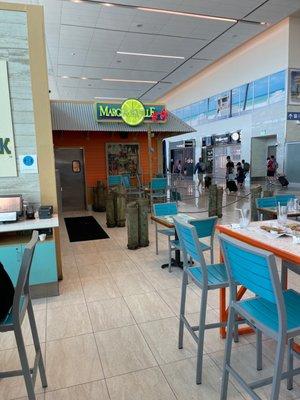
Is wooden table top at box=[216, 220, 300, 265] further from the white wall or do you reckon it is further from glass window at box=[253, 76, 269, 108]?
glass window at box=[253, 76, 269, 108]

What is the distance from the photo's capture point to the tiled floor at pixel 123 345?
2.08 meters

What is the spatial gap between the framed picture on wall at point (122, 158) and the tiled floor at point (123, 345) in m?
6.49

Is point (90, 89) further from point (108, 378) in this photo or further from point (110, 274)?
point (108, 378)

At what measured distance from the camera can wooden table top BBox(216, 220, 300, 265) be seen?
6.20 feet

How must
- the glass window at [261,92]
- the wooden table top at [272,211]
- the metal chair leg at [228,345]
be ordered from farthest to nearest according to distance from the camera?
1. the glass window at [261,92]
2. the wooden table top at [272,211]
3. the metal chair leg at [228,345]

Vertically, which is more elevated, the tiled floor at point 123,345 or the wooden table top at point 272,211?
the wooden table top at point 272,211

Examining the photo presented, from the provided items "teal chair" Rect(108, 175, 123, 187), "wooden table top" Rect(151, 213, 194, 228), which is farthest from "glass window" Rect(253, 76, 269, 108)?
"wooden table top" Rect(151, 213, 194, 228)

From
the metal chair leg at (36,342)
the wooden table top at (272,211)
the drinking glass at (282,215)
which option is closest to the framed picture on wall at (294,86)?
the wooden table top at (272,211)

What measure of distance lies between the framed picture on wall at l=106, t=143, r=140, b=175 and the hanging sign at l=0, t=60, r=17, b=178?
21.6 feet

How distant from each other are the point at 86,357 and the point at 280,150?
40.5ft

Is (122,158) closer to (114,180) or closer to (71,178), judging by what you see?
(114,180)

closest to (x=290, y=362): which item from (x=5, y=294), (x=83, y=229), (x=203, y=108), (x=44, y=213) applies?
(x=5, y=294)

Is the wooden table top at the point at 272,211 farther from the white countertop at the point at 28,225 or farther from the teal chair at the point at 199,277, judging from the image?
the white countertop at the point at 28,225

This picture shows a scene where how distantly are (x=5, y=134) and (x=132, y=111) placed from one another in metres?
5.84
